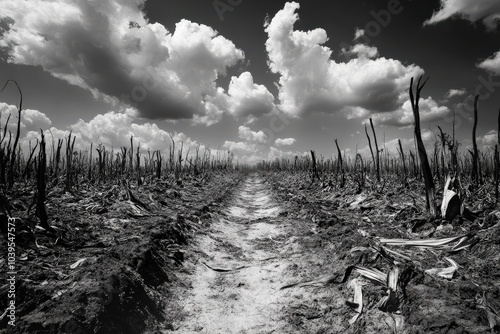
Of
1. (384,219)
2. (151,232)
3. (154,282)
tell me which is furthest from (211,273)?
(384,219)

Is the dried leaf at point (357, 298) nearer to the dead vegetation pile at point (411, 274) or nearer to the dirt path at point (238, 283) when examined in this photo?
the dead vegetation pile at point (411, 274)

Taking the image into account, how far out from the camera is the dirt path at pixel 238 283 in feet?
9.72

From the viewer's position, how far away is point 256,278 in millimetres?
4074

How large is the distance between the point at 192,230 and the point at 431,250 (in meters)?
4.69

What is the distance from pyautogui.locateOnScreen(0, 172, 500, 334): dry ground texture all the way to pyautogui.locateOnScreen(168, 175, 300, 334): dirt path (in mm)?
20

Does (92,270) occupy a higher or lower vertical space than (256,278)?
higher

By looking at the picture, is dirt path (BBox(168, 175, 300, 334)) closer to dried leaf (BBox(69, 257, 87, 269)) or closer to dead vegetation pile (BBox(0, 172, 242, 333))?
dead vegetation pile (BBox(0, 172, 242, 333))

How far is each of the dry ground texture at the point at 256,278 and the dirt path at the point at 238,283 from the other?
0.02 meters

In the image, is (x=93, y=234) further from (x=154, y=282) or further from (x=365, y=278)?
(x=365, y=278)

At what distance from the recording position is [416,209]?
610cm

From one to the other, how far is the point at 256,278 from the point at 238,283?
318mm

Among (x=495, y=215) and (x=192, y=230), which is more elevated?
A: (x=495, y=215)

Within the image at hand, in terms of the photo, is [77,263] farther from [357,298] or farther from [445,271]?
[445,271]

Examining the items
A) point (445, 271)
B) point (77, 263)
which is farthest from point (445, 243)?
point (77, 263)
